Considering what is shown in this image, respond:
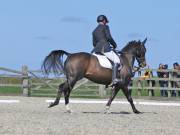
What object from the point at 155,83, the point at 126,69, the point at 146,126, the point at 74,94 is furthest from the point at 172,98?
the point at 146,126

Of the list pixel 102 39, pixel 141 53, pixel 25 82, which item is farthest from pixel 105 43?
pixel 25 82

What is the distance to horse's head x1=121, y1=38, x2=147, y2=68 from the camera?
16.8 metres

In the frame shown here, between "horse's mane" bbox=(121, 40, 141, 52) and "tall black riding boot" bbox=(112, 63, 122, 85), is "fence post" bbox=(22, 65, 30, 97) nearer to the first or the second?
"horse's mane" bbox=(121, 40, 141, 52)

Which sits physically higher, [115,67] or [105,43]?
[105,43]

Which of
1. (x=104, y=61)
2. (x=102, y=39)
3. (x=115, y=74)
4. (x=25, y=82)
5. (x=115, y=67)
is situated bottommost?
(x=115, y=74)

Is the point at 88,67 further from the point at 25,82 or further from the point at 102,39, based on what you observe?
the point at 25,82

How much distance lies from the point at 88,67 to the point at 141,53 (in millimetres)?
1878

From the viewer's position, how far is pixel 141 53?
55.7 ft

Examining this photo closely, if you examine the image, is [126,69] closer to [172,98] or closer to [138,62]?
[138,62]

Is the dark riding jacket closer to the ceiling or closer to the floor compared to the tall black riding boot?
closer to the ceiling

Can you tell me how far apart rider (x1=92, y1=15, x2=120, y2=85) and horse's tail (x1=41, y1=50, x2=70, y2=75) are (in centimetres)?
94

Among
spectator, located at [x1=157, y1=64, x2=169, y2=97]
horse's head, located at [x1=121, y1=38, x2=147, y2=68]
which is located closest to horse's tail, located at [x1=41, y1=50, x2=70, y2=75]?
horse's head, located at [x1=121, y1=38, x2=147, y2=68]

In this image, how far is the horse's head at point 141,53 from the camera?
16.9m

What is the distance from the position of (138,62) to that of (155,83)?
1052 centimetres
